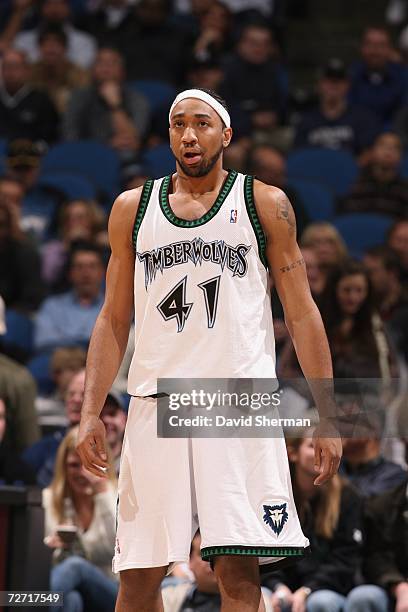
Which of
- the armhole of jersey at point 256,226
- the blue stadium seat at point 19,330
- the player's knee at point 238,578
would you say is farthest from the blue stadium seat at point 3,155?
the player's knee at point 238,578

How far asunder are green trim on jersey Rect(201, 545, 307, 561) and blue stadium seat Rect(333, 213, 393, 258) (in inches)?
218

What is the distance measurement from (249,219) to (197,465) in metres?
0.83

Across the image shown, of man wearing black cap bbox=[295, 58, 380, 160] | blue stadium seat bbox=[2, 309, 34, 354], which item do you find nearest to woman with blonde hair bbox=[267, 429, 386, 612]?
blue stadium seat bbox=[2, 309, 34, 354]

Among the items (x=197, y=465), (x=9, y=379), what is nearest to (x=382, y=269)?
(x=9, y=379)

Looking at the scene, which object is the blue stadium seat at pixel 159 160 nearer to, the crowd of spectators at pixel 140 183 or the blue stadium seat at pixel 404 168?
the crowd of spectators at pixel 140 183

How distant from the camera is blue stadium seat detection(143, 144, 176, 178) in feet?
32.5

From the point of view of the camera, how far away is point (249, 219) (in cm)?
416

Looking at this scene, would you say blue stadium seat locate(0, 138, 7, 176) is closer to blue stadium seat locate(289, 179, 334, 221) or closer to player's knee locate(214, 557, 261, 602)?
blue stadium seat locate(289, 179, 334, 221)

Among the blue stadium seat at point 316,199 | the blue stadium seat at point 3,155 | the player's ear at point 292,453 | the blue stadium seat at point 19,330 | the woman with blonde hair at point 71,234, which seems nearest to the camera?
the player's ear at point 292,453

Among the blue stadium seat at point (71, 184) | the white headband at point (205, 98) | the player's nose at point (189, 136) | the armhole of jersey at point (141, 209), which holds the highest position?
the blue stadium seat at point (71, 184)

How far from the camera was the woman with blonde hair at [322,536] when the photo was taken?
216 inches

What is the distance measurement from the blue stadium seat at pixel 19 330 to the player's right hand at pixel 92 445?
4155 millimetres

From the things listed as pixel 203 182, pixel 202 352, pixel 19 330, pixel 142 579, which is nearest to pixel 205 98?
pixel 203 182

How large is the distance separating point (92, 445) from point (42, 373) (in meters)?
3.87
